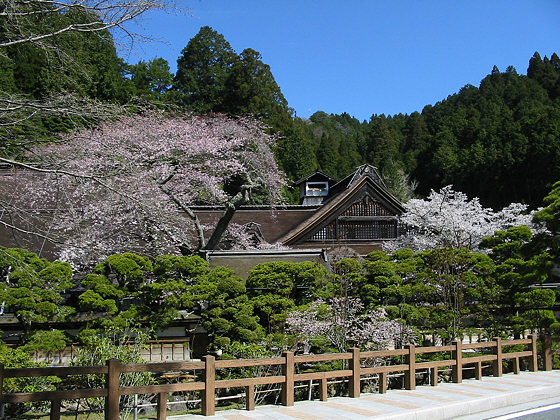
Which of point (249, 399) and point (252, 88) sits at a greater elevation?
point (252, 88)

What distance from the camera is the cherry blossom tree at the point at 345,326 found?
1231 cm

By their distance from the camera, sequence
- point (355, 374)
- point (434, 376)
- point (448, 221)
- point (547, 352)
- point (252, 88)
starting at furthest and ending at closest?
point (252, 88)
point (448, 221)
point (547, 352)
point (434, 376)
point (355, 374)

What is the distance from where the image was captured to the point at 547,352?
1397cm

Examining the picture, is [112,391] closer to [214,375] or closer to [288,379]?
[214,375]

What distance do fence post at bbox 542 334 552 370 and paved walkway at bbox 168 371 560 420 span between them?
98.3 inches

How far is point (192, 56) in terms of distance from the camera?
50062 millimetres

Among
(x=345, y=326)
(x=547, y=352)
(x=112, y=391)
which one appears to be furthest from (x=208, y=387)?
(x=547, y=352)

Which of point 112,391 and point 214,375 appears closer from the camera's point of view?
point 112,391

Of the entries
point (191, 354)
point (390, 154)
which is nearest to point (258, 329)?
point (191, 354)

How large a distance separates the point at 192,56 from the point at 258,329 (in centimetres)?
4191

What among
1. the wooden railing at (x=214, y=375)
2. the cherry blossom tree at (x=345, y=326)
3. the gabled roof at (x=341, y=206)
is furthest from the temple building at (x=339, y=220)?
the wooden railing at (x=214, y=375)

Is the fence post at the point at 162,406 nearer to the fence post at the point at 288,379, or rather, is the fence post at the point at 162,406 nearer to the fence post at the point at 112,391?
the fence post at the point at 112,391

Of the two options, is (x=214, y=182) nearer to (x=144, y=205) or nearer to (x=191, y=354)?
(x=191, y=354)

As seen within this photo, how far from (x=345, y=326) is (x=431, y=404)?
389 centimetres
